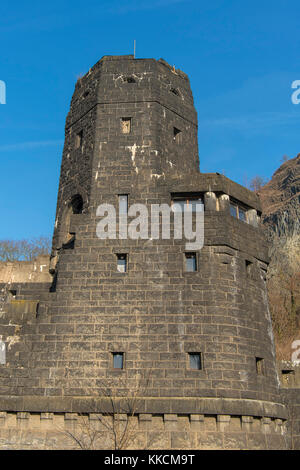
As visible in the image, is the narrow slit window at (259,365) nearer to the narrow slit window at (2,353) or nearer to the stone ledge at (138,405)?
the stone ledge at (138,405)

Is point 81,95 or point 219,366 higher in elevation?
point 81,95

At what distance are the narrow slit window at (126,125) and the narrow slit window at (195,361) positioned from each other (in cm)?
1016

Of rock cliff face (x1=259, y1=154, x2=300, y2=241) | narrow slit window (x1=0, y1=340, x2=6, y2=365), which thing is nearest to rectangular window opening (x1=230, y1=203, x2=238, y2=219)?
narrow slit window (x1=0, y1=340, x2=6, y2=365)

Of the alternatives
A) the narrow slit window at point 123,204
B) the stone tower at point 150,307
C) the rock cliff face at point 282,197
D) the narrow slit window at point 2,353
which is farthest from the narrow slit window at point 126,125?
the rock cliff face at point 282,197

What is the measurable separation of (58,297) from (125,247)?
3220mm

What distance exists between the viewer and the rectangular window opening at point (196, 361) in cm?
1755

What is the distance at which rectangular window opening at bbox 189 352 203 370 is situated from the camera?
1755cm

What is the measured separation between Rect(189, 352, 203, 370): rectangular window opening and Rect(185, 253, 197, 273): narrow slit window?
3230mm

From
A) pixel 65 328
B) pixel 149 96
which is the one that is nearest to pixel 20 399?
pixel 65 328

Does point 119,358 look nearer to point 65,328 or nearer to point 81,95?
point 65,328

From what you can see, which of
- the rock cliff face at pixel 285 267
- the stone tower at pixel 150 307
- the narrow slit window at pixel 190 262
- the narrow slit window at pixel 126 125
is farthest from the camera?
the rock cliff face at pixel 285 267

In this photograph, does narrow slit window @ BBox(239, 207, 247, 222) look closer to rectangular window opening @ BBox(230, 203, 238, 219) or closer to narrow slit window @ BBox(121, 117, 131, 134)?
rectangular window opening @ BBox(230, 203, 238, 219)

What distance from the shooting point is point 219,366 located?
17422 mm
